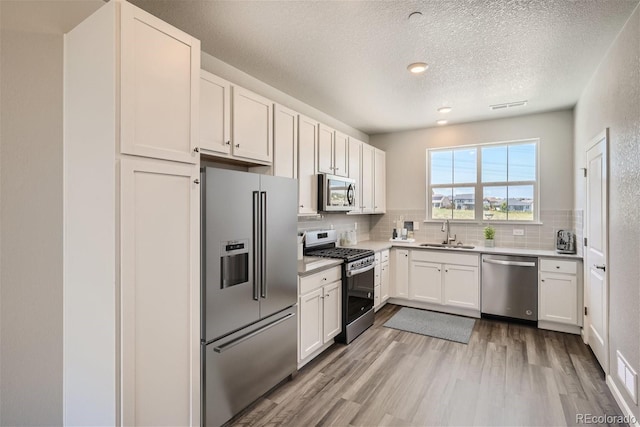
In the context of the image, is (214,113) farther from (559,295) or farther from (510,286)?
(559,295)

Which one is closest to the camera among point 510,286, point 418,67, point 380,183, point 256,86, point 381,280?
point 418,67

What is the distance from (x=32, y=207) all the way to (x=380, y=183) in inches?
173

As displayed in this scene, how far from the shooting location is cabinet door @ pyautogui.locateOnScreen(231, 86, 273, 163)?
2543 mm

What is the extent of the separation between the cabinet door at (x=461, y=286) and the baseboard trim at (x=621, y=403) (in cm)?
167

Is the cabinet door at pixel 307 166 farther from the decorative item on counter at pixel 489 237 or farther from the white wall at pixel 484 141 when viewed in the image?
the decorative item on counter at pixel 489 237

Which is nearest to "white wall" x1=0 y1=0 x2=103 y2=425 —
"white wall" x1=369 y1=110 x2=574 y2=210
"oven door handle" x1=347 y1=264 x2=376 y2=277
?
"oven door handle" x1=347 y1=264 x2=376 y2=277

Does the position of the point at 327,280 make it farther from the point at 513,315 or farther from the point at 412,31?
the point at 513,315

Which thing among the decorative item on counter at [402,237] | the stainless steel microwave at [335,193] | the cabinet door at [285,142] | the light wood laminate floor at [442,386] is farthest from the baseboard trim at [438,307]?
the cabinet door at [285,142]

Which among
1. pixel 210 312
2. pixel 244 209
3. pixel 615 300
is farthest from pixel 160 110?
pixel 615 300

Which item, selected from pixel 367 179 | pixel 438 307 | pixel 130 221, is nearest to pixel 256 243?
pixel 130 221

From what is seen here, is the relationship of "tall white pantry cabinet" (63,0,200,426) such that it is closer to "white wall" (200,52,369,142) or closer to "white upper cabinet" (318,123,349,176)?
"white wall" (200,52,369,142)

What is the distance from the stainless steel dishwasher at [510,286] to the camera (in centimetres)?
385

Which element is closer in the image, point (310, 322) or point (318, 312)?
point (310, 322)

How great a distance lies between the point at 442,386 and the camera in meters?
2.60
